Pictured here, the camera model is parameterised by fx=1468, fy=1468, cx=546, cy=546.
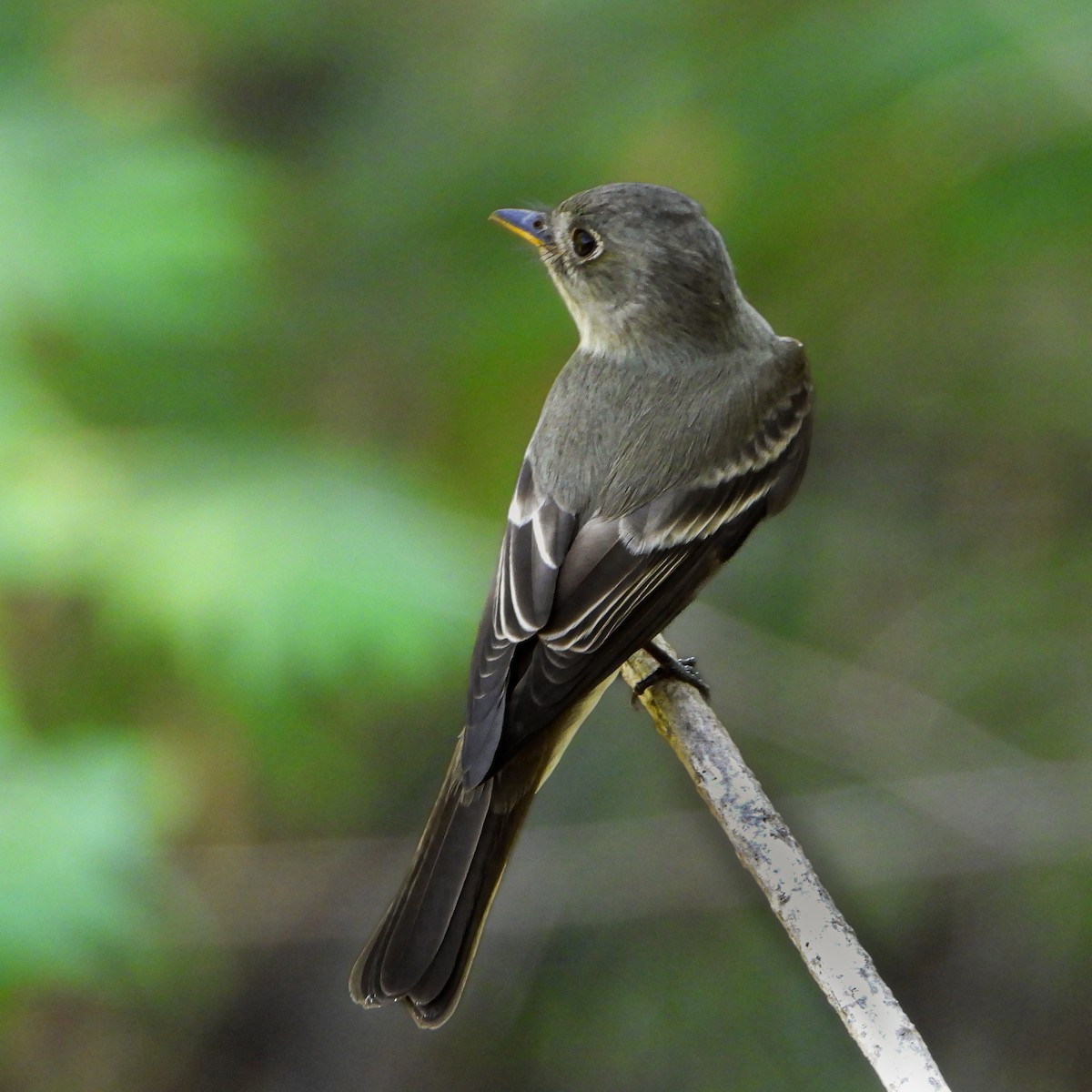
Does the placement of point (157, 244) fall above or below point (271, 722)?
above

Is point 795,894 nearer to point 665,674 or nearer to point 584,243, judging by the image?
point 665,674

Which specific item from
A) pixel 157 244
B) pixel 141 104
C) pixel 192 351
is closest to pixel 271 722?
pixel 192 351

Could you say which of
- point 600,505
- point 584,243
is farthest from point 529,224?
point 600,505

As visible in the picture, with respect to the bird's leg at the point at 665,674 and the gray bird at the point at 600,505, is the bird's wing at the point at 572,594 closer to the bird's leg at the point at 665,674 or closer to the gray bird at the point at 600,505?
the gray bird at the point at 600,505

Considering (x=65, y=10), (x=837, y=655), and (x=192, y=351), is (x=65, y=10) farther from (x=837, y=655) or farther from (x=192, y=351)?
(x=837, y=655)

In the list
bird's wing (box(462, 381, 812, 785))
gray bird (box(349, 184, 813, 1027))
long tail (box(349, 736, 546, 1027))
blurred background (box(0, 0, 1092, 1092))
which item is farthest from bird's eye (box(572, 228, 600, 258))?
long tail (box(349, 736, 546, 1027))

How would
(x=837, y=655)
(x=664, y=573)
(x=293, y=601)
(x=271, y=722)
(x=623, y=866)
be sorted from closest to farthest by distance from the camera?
(x=664, y=573) → (x=293, y=601) → (x=271, y=722) → (x=623, y=866) → (x=837, y=655)

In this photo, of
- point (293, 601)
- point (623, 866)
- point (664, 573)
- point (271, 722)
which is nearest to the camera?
point (664, 573)

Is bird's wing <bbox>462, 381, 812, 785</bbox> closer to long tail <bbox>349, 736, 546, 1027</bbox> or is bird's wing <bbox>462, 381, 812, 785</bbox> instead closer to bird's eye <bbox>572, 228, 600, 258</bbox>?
long tail <bbox>349, 736, 546, 1027</bbox>
